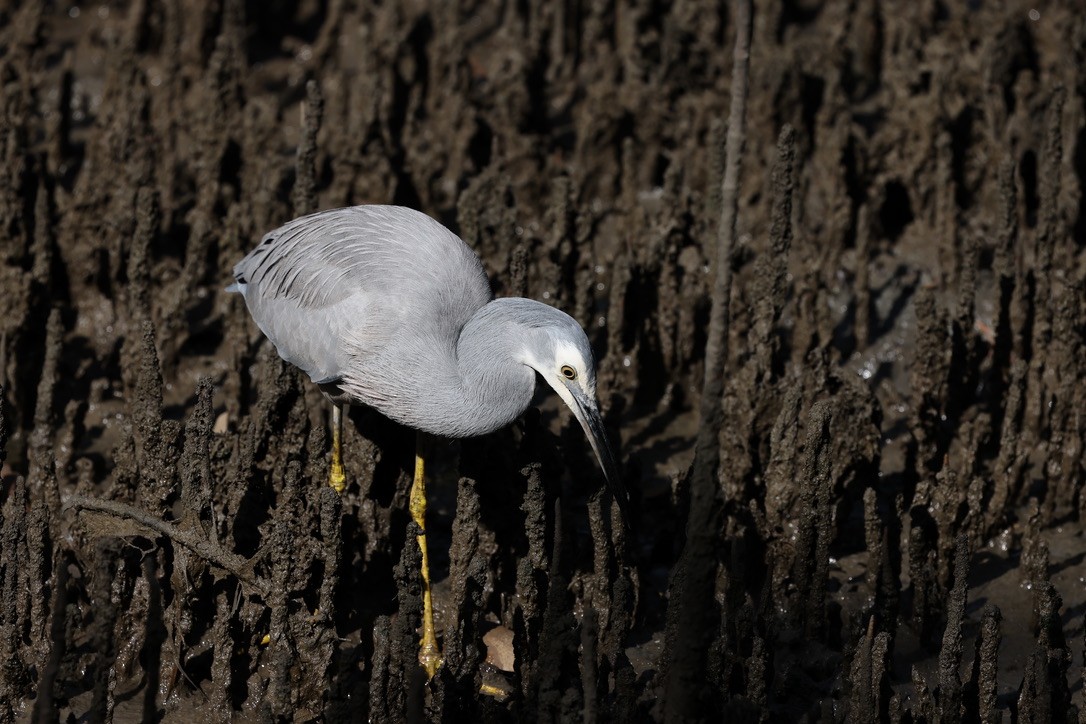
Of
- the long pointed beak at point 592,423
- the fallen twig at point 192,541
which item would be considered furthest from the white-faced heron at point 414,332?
the fallen twig at point 192,541

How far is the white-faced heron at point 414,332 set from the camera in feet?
13.6

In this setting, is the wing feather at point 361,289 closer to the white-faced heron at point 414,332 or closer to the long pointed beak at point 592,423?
the white-faced heron at point 414,332

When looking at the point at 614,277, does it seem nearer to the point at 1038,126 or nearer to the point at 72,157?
the point at 1038,126

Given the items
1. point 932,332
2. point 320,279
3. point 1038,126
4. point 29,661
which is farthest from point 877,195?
point 29,661

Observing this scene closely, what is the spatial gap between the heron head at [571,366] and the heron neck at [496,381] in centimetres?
5

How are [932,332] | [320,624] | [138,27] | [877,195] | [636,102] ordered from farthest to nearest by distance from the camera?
[138,27] < [636,102] < [877,195] < [932,332] < [320,624]

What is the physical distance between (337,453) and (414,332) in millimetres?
620

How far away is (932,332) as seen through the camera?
202 inches

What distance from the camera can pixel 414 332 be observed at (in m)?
4.30

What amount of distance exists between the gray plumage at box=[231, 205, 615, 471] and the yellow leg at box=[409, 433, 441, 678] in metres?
0.29

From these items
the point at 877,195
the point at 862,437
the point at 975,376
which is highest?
the point at 877,195

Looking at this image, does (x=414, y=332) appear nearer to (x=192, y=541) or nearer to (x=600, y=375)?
(x=192, y=541)

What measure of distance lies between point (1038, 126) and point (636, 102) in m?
1.80

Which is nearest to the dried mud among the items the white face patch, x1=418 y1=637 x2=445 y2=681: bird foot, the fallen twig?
the fallen twig
